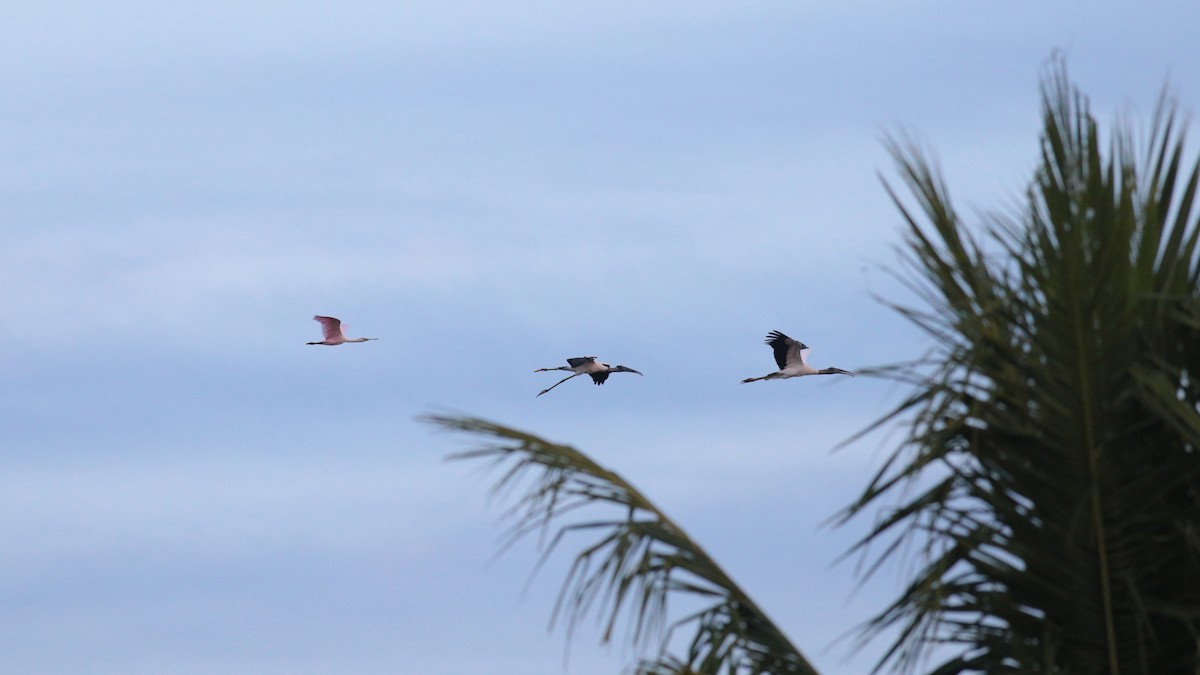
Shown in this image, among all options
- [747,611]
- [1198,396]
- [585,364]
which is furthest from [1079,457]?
[585,364]

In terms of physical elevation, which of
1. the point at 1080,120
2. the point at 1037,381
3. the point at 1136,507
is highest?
the point at 1080,120

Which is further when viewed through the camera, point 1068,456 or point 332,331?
point 332,331

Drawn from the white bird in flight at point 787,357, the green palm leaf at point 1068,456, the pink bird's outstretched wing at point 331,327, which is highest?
the pink bird's outstretched wing at point 331,327

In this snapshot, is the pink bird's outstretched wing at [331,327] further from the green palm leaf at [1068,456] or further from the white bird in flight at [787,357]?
the green palm leaf at [1068,456]

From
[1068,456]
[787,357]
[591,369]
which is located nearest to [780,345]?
[787,357]

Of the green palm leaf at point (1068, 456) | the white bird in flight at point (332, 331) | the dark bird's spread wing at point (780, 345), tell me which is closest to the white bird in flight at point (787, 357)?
the dark bird's spread wing at point (780, 345)

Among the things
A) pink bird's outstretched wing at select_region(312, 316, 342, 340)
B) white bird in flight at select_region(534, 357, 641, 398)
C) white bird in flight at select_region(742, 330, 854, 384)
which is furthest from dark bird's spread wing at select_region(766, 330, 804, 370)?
pink bird's outstretched wing at select_region(312, 316, 342, 340)

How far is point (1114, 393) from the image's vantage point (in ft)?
20.3

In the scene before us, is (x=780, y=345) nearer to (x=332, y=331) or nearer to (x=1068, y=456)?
(x=332, y=331)

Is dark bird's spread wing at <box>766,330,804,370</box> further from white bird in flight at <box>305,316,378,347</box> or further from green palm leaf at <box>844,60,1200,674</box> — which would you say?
green palm leaf at <box>844,60,1200,674</box>

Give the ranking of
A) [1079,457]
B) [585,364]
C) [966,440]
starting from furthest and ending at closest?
[585,364], [966,440], [1079,457]

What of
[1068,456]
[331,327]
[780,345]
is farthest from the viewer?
[331,327]

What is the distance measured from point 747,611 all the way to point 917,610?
70 centimetres

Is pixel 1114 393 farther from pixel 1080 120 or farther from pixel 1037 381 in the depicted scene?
pixel 1080 120
